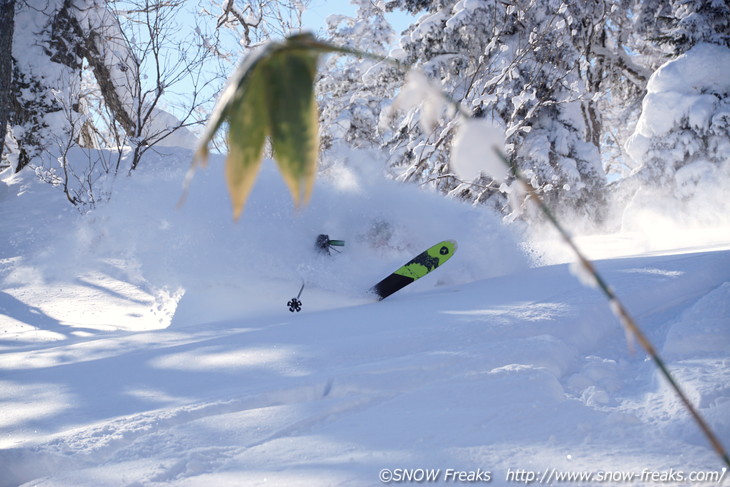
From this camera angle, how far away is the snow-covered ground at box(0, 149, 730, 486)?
1728 millimetres

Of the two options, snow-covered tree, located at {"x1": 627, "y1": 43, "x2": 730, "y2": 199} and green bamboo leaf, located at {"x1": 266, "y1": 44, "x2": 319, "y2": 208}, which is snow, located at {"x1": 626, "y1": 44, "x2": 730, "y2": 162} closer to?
snow-covered tree, located at {"x1": 627, "y1": 43, "x2": 730, "y2": 199}

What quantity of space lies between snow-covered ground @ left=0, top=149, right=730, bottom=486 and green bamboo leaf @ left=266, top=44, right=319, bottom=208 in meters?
0.57

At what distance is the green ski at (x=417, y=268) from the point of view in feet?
16.8

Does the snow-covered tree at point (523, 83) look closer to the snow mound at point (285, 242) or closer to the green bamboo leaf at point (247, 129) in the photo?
the snow mound at point (285, 242)

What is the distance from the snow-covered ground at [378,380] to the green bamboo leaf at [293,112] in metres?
0.57

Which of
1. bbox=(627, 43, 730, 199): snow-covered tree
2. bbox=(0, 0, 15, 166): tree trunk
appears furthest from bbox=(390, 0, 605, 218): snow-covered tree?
bbox=(0, 0, 15, 166): tree trunk

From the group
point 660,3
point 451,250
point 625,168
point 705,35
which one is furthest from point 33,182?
point 625,168

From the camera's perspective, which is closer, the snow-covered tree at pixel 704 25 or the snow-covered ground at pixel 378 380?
the snow-covered ground at pixel 378 380

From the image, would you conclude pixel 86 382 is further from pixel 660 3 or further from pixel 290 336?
pixel 660 3

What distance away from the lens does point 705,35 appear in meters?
9.67

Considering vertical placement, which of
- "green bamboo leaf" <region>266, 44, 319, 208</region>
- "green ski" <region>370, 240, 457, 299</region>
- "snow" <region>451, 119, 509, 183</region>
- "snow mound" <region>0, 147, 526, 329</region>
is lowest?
"snow" <region>451, 119, 509, 183</region>

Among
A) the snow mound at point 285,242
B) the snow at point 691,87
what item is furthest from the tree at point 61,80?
the snow at point 691,87

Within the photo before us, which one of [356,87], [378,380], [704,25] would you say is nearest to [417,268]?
[378,380]

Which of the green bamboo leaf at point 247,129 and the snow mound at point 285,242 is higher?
the snow mound at point 285,242
